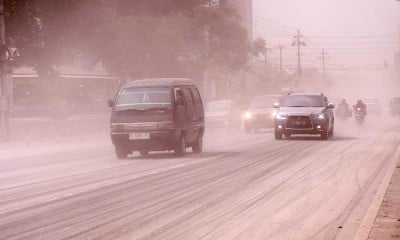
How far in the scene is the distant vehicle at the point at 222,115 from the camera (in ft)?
155

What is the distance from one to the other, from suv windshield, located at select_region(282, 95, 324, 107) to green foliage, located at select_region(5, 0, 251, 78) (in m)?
11.7

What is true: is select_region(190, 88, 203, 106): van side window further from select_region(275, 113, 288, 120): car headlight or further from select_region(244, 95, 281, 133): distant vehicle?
select_region(244, 95, 281, 133): distant vehicle

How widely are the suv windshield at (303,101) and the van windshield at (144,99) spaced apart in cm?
1103

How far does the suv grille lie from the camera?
31141mm

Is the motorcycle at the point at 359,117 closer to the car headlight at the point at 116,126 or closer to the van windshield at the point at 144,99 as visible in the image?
the van windshield at the point at 144,99

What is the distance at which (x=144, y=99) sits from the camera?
23.1 m

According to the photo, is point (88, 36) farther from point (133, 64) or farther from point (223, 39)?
point (223, 39)

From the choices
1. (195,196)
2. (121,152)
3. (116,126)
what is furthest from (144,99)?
(195,196)

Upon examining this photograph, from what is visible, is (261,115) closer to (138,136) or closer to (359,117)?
(359,117)

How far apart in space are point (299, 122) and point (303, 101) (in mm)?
2109

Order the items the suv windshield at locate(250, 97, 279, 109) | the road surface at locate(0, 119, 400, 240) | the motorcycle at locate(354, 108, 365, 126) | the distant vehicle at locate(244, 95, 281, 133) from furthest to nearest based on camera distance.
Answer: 1. the motorcycle at locate(354, 108, 365, 126)
2. the suv windshield at locate(250, 97, 279, 109)
3. the distant vehicle at locate(244, 95, 281, 133)
4. the road surface at locate(0, 119, 400, 240)

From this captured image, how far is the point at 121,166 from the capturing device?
19.8 meters

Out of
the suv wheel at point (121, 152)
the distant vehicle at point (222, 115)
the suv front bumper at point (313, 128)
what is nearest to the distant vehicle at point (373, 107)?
the distant vehicle at point (222, 115)

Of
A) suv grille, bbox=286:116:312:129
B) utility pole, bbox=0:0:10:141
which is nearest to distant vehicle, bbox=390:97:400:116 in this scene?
suv grille, bbox=286:116:312:129
